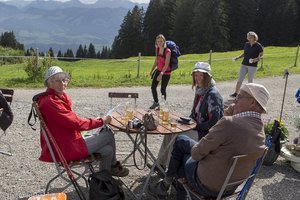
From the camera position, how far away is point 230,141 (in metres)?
3.25

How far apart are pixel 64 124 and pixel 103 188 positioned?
31.1 inches

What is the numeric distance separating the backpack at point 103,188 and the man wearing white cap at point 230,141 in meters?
0.84

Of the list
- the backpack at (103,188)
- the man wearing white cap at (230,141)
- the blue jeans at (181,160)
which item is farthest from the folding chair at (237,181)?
the backpack at (103,188)

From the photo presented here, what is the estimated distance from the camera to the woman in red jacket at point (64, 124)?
3.95 m

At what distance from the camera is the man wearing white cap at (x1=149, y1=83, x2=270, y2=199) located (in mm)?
3246

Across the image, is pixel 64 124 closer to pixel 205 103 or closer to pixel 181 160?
pixel 181 160

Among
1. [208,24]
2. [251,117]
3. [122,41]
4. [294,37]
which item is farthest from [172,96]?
[122,41]

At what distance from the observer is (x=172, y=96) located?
37.0 ft

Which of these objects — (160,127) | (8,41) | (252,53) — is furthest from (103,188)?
(8,41)

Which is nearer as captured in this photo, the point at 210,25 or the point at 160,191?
the point at 160,191

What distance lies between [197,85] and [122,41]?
73.5 metres

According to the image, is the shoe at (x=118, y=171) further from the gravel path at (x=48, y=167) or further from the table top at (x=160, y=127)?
the table top at (x=160, y=127)

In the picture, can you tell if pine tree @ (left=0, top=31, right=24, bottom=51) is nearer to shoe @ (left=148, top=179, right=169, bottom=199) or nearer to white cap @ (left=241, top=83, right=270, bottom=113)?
shoe @ (left=148, top=179, right=169, bottom=199)

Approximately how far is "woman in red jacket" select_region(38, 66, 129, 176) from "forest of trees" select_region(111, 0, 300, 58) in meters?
59.1
